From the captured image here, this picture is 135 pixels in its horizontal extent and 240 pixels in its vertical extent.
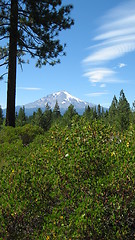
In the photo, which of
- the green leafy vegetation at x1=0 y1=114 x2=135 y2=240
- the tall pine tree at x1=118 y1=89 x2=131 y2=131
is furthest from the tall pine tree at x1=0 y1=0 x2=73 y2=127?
the tall pine tree at x1=118 y1=89 x2=131 y2=131

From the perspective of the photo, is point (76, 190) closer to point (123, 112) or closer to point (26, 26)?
point (26, 26)

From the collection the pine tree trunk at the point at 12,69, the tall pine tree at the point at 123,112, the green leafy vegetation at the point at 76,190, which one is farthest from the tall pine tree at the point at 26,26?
the tall pine tree at the point at 123,112

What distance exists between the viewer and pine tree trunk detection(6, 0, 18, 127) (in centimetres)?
1266

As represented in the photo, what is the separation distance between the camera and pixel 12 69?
12914 mm

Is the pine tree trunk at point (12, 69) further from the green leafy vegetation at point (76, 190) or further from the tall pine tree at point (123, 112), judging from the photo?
the tall pine tree at point (123, 112)

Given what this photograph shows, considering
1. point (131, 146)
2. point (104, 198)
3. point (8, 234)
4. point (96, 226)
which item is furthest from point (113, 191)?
point (8, 234)

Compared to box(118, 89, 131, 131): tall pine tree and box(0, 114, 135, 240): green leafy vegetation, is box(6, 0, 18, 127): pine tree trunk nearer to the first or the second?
box(0, 114, 135, 240): green leafy vegetation

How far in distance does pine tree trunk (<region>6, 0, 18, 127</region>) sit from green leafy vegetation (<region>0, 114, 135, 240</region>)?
831 centimetres

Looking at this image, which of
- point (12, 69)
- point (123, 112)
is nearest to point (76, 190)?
point (12, 69)

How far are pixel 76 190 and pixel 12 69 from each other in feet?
33.8

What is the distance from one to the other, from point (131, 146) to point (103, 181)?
2.64 feet

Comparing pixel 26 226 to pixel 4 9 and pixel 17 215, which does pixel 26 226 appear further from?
pixel 4 9

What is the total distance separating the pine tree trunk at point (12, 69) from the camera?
1266 cm

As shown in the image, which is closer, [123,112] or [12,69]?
[12,69]
